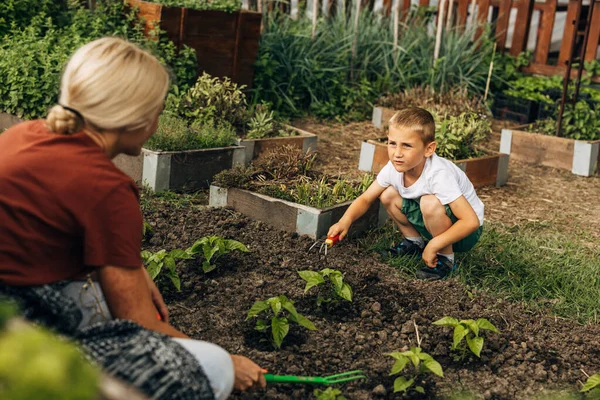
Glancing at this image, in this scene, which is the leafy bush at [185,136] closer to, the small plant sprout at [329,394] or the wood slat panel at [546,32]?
the small plant sprout at [329,394]

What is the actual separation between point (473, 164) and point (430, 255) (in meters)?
2.25

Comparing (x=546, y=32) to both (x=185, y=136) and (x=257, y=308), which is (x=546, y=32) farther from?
(x=257, y=308)

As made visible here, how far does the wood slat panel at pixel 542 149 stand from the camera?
7.28 metres

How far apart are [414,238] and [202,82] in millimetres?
2588

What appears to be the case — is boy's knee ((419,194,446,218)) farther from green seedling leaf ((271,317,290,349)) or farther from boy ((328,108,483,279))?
green seedling leaf ((271,317,290,349))

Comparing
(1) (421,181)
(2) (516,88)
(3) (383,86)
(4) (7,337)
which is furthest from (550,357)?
(2) (516,88)

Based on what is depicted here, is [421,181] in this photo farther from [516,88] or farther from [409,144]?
[516,88]

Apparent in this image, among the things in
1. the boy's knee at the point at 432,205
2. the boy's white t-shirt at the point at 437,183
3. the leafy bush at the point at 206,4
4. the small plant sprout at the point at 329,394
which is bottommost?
the small plant sprout at the point at 329,394

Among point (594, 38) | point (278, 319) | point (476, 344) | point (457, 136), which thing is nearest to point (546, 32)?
point (594, 38)

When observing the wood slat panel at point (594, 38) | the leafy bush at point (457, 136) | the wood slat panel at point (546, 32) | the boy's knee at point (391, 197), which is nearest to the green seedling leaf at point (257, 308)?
the boy's knee at point (391, 197)

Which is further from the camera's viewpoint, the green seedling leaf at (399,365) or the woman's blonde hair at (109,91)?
the green seedling leaf at (399,365)

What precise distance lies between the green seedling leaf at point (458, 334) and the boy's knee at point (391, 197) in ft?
4.39

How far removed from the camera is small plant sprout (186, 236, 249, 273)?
4051 mm

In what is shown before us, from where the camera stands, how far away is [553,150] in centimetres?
736
